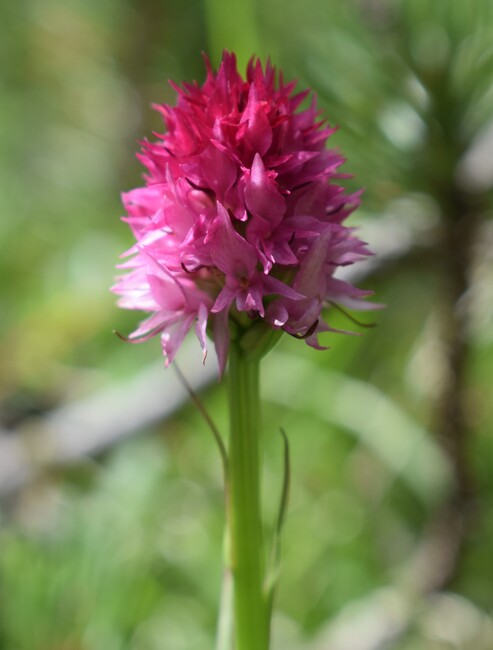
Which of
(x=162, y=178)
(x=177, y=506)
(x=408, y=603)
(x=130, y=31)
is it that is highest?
(x=162, y=178)

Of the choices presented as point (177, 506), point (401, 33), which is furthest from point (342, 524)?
point (401, 33)

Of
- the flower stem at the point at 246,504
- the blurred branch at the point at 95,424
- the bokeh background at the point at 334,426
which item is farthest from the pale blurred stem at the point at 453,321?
the flower stem at the point at 246,504

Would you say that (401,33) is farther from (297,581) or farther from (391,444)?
(297,581)

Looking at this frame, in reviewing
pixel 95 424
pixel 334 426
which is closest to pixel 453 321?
pixel 334 426

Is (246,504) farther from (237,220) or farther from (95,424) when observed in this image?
(95,424)

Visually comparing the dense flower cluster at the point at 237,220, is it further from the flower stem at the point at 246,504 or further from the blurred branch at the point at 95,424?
the blurred branch at the point at 95,424

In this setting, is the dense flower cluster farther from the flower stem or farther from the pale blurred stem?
the pale blurred stem
